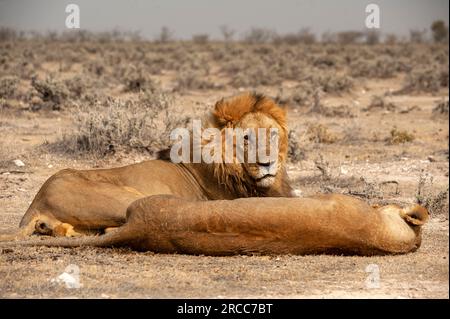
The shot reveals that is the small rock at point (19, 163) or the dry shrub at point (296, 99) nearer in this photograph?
the small rock at point (19, 163)

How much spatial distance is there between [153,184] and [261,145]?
0.97m

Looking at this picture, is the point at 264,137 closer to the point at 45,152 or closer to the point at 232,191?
the point at 232,191

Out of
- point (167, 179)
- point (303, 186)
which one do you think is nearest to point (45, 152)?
point (303, 186)

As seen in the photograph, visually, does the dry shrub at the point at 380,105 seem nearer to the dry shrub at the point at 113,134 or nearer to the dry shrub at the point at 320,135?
the dry shrub at the point at 320,135

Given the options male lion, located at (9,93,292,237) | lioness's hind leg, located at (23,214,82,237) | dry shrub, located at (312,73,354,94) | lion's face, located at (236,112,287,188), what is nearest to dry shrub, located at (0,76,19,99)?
dry shrub, located at (312,73,354,94)

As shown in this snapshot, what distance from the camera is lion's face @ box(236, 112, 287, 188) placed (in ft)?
22.6

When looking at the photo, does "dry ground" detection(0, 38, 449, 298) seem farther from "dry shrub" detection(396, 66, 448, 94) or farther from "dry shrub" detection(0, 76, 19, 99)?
"dry shrub" detection(396, 66, 448, 94)

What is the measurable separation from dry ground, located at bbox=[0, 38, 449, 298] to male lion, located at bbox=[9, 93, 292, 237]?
484 millimetres

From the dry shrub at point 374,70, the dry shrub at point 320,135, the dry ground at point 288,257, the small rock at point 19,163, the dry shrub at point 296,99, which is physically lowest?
the dry ground at point 288,257

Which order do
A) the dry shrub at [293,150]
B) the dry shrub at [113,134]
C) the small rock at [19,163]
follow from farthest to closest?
the dry shrub at [293,150] < the dry shrub at [113,134] < the small rock at [19,163]

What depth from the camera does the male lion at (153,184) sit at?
6.26 metres

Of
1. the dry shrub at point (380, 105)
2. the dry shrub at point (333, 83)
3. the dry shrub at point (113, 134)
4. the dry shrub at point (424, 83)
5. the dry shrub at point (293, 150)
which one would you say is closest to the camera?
the dry shrub at point (113, 134)

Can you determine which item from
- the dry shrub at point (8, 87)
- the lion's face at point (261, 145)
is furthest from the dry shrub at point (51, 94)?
the lion's face at point (261, 145)

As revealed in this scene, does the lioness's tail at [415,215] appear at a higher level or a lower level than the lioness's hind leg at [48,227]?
higher
